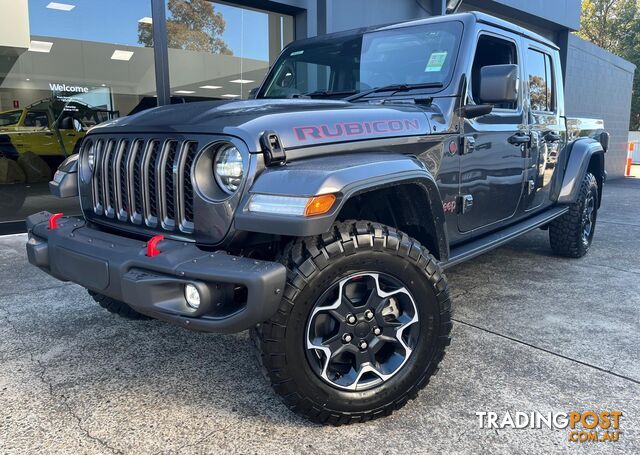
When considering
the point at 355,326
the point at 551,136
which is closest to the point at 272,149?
the point at 355,326

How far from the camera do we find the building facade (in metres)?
6.29

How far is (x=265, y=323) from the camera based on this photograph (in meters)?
2.03

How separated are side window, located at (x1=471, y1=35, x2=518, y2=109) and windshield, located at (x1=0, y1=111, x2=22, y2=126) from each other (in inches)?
216

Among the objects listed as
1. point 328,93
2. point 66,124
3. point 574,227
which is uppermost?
point 328,93

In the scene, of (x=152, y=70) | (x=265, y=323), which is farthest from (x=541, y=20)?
(x=265, y=323)

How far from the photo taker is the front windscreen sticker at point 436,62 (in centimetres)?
310

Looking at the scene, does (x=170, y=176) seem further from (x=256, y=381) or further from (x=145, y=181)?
(x=256, y=381)

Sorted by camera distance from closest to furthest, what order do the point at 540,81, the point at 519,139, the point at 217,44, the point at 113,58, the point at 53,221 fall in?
the point at 53,221 → the point at 519,139 → the point at 540,81 → the point at 113,58 → the point at 217,44

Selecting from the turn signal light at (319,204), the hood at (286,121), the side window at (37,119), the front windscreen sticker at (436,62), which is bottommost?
the turn signal light at (319,204)

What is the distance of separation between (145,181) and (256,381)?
1.14 meters

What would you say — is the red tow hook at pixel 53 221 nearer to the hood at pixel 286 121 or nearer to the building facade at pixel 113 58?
the hood at pixel 286 121

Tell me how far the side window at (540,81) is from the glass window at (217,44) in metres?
3.96

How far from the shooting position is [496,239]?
140 inches
